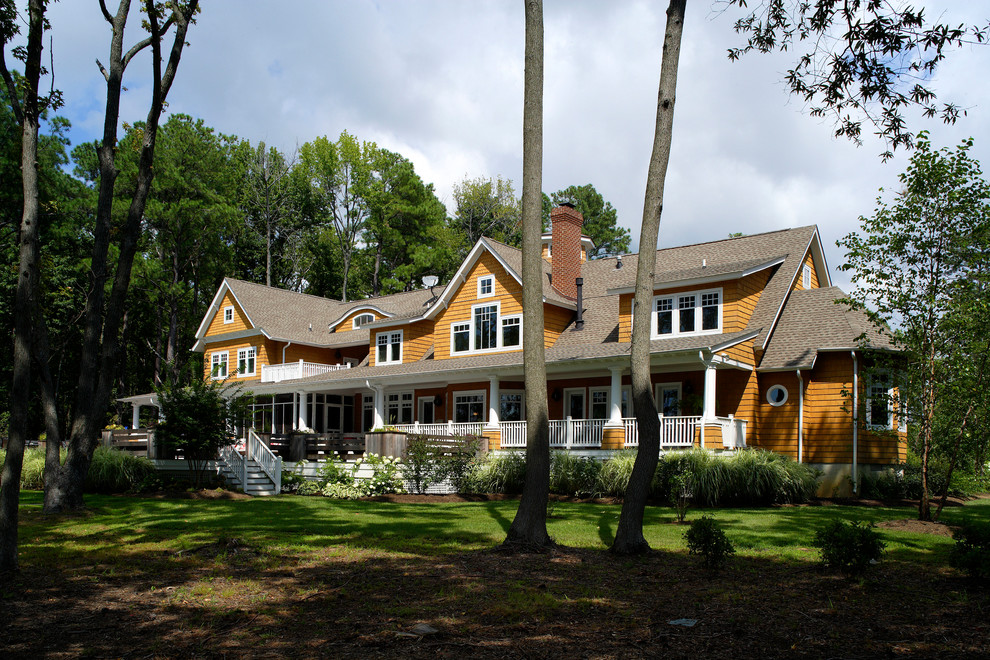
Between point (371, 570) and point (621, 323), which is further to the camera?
point (621, 323)

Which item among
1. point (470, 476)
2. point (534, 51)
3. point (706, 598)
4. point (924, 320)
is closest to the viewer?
point (706, 598)

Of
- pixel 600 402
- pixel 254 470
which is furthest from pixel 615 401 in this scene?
pixel 254 470

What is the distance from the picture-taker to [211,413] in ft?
68.5

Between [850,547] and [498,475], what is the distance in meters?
12.5

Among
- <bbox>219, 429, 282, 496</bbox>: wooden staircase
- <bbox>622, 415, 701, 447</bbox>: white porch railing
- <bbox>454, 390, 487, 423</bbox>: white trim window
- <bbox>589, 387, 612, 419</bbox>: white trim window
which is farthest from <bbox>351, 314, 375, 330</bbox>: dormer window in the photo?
<bbox>622, 415, 701, 447</bbox>: white porch railing

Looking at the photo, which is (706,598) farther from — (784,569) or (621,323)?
(621,323)

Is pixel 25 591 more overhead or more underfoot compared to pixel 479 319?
more underfoot

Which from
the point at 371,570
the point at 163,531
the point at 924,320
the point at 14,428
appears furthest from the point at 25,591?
the point at 924,320

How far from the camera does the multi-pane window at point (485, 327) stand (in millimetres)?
27000

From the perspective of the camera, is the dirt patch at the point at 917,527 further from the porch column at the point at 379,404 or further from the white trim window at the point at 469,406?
the porch column at the point at 379,404

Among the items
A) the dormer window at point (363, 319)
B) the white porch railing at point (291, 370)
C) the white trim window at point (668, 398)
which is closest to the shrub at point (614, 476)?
the white trim window at point (668, 398)

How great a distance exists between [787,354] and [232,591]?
1779 cm

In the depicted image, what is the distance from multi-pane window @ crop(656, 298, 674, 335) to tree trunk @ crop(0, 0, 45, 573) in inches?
669

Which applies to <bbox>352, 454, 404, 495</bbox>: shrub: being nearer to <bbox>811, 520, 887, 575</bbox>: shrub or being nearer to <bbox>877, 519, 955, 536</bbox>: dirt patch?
<bbox>877, 519, 955, 536</bbox>: dirt patch
